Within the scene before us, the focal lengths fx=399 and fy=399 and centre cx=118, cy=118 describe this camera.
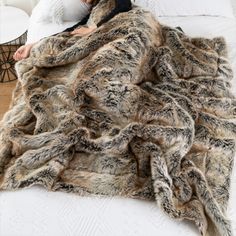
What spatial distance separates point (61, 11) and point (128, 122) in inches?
35.0

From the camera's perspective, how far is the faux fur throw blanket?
1324mm

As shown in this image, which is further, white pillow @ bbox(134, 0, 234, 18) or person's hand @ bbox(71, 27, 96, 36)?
white pillow @ bbox(134, 0, 234, 18)

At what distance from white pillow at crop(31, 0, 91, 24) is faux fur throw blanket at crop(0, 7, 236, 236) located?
1.15ft

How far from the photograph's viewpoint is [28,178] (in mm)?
1335

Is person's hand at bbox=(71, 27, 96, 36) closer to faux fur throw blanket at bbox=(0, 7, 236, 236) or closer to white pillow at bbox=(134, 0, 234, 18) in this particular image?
faux fur throw blanket at bbox=(0, 7, 236, 236)

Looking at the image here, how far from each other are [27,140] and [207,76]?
79 centimetres

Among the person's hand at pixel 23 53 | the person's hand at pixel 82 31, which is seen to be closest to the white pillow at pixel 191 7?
the person's hand at pixel 82 31

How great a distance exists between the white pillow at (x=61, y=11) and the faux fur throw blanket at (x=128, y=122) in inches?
13.8

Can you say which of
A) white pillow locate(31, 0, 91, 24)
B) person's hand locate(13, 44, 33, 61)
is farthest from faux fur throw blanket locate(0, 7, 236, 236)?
white pillow locate(31, 0, 91, 24)

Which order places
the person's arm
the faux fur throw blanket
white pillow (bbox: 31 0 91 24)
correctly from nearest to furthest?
the faux fur throw blanket, the person's arm, white pillow (bbox: 31 0 91 24)

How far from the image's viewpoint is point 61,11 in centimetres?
206

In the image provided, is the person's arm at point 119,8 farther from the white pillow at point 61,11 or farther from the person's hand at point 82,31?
the white pillow at point 61,11

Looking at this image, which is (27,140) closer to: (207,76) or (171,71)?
(171,71)

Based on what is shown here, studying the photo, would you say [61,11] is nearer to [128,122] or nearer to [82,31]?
[82,31]
